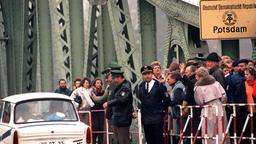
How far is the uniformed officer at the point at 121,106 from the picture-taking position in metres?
25.8

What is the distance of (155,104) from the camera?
25.4m

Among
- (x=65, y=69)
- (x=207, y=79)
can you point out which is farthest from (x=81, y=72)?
(x=207, y=79)

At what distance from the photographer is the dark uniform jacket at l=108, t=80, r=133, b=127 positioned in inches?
1016

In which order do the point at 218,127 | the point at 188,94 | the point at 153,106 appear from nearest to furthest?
the point at 218,127 → the point at 188,94 → the point at 153,106

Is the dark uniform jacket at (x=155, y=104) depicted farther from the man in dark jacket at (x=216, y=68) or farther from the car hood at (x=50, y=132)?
the car hood at (x=50, y=132)

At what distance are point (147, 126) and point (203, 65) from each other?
1.62 m

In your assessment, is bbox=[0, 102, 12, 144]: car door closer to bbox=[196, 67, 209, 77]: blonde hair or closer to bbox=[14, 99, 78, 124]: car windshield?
bbox=[14, 99, 78, 124]: car windshield

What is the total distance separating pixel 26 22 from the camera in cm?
3884

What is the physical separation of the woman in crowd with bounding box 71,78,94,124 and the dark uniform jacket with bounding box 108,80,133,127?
400cm

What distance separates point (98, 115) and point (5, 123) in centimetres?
536

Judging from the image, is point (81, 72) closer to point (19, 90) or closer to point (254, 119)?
point (19, 90)

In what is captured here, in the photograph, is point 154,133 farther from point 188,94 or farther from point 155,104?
point 188,94

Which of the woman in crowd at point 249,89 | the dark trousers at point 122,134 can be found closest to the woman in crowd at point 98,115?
the dark trousers at point 122,134

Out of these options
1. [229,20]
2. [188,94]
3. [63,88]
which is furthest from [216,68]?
[63,88]
